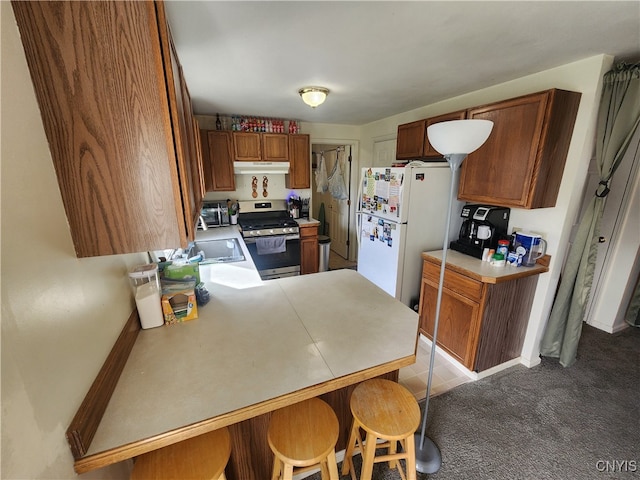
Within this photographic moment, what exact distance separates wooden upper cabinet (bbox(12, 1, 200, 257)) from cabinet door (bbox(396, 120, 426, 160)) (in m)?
2.40

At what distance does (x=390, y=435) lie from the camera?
3.52 ft

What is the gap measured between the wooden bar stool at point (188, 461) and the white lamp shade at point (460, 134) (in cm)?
151

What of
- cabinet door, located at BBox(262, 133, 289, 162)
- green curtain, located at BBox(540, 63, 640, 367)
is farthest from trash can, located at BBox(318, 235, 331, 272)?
green curtain, located at BBox(540, 63, 640, 367)

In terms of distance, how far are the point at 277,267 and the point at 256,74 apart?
2248 millimetres

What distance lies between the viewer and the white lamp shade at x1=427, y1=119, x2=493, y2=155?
3.80ft

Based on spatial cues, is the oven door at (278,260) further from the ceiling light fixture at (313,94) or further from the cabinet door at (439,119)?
the cabinet door at (439,119)

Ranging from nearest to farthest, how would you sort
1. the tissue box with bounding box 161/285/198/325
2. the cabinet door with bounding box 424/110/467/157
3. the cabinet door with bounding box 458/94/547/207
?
the tissue box with bounding box 161/285/198/325
the cabinet door with bounding box 458/94/547/207
the cabinet door with bounding box 424/110/467/157

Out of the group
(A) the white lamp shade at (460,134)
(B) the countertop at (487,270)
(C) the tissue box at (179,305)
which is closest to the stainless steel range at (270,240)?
(B) the countertop at (487,270)

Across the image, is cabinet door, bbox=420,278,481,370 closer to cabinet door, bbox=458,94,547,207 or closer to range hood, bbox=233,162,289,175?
cabinet door, bbox=458,94,547,207

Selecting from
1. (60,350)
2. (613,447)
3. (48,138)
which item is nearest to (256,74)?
(48,138)

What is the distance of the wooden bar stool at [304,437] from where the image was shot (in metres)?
0.98

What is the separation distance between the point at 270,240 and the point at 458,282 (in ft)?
7.13

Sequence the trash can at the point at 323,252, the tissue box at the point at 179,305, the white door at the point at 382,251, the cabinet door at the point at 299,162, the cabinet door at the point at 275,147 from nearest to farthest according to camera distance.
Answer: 1. the tissue box at the point at 179,305
2. the white door at the point at 382,251
3. the cabinet door at the point at 275,147
4. the cabinet door at the point at 299,162
5. the trash can at the point at 323,252

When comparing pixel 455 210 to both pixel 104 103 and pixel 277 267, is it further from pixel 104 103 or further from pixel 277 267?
pixel 104 103
